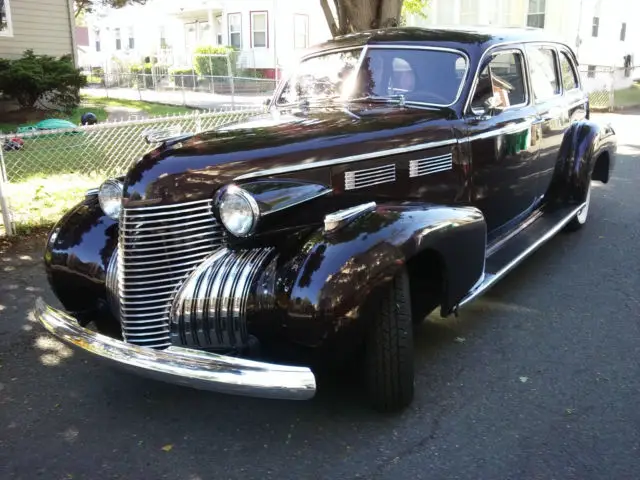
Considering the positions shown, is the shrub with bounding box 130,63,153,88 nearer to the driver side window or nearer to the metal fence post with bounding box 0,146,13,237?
the metal fence post with bounding box 0,146,13,237

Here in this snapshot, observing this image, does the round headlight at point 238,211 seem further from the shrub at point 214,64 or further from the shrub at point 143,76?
the shrub at point 214,64

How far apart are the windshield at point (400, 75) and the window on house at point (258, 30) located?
929 inches

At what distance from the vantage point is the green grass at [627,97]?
750 inches

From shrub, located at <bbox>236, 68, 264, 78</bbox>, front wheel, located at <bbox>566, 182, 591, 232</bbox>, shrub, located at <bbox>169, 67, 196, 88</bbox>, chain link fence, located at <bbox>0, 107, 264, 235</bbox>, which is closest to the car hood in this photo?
front wheel, located at <bbox>566, 182, 591, 232</bbox>

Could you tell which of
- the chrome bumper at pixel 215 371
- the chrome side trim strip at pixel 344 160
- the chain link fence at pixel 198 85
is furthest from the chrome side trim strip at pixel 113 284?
the chain link fence at pixel 198 85

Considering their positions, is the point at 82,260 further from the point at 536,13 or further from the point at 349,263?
the point at 536,13

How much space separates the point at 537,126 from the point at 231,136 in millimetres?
2781

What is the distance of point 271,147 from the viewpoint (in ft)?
10.3

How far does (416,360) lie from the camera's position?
143 inches

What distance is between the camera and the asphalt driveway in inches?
106

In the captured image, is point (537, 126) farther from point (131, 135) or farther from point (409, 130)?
point (131, 135)

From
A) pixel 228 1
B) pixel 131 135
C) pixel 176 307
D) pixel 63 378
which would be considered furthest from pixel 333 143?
pixel 228 1

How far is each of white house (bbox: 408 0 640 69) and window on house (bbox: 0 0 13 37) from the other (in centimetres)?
1335

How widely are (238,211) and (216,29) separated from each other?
28869 millimetres
